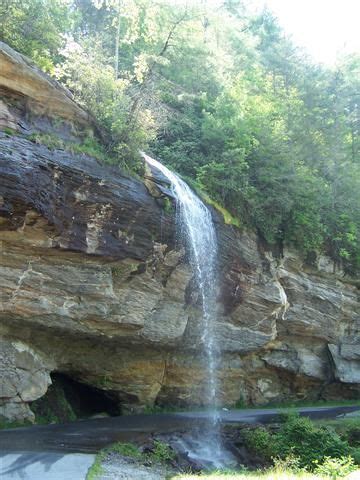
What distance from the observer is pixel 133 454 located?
926cm

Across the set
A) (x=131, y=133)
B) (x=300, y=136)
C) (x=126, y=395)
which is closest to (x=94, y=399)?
(x=126, y=395)

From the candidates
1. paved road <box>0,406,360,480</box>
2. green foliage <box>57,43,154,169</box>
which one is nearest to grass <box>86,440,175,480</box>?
paved road <box>0,406,360,480</box>

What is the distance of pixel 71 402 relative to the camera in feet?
53.4

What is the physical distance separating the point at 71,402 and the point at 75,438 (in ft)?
20.0

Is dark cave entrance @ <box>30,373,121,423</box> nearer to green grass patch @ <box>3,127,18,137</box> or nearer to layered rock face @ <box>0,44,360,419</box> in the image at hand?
layered rock face @ <box>0,44,360,419</box>

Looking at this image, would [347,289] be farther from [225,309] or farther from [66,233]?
[66,233]

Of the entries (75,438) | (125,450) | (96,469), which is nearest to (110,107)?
(75,438)

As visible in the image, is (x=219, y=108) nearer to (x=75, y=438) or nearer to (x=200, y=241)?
(x=200, y=241)

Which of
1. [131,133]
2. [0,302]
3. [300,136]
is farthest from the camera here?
[300,136]

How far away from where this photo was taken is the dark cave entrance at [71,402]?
14.0 metres

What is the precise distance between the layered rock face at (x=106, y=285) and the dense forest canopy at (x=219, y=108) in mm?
1311

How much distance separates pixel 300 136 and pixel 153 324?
14.3m

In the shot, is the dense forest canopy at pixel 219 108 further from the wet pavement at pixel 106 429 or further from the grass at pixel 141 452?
the grass at pixel 141 452

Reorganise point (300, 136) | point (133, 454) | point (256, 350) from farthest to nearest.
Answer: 1. point (300, 136)
2. point (256, 350)
3. point (133, 454)
